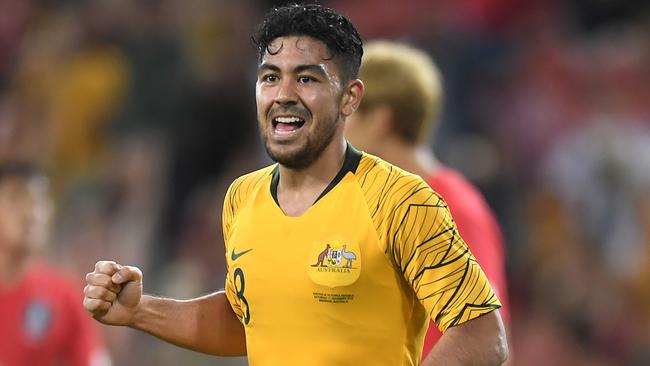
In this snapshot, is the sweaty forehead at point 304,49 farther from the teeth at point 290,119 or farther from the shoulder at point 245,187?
the shoulder at point 245,187

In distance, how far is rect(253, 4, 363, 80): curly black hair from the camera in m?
3.63

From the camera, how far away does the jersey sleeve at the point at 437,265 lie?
3479mm

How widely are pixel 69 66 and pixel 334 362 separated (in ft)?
26.2

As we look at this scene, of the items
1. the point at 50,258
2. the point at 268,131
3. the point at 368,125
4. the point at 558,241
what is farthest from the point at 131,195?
the point at 268,131

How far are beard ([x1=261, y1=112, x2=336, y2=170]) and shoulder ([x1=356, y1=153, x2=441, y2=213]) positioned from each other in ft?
0.44

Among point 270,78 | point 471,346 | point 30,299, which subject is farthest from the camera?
point 30,299

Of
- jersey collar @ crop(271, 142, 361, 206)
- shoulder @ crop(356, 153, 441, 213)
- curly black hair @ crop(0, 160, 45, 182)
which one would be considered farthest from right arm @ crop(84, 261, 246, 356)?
curly black hair @ crop(0, 160, 45, 182)

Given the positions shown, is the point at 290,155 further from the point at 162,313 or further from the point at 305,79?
the point at 162,313

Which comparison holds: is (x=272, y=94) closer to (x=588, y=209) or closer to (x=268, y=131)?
(x=268, y=131)

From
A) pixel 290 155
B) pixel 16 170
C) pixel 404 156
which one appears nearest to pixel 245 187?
pixel 290 155

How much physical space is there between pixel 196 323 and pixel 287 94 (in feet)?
2.61

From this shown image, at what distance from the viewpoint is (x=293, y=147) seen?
3.63 meters

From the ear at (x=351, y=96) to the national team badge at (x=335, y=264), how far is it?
0.39 metres

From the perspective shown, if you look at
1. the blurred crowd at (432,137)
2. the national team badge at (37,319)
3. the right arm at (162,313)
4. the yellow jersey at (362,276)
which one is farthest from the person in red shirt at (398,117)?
the blurred crowd at (432,137)
